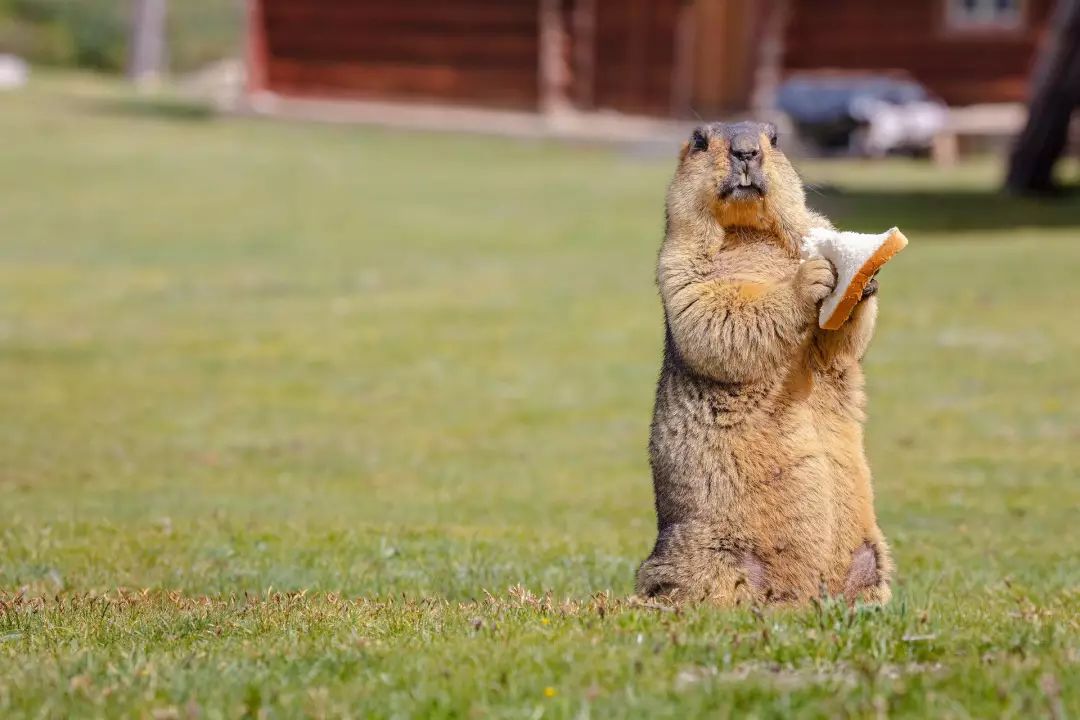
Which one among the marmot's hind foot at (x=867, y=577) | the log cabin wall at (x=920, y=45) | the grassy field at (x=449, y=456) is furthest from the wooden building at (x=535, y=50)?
the marmot's hind foot at (x=867, y=577)

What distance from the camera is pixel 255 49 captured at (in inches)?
1833

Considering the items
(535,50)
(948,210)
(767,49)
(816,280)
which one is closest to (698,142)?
(816,280)

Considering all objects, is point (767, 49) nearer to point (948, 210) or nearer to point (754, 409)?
point (948, 210)

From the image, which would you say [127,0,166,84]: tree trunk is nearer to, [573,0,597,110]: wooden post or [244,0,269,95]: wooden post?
[244,0,269,95]: wooden post

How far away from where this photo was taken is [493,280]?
23469mm

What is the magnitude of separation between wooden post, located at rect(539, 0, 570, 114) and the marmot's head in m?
37.2

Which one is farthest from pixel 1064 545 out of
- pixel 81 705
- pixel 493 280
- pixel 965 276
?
pixel 493 280

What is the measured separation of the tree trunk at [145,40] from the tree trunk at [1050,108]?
43.0 m

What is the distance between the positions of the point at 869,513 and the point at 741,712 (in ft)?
5.93

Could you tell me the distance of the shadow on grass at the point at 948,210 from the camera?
25703 mm

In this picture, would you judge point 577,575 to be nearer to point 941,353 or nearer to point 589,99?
point 941,353

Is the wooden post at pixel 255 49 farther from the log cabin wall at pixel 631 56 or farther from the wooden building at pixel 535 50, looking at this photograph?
the log cabin wall at pixel 631 56

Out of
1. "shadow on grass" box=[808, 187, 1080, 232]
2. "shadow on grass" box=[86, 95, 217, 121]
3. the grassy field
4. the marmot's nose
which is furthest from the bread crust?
"shadow on grass" box=[86, 95, 217, 121]

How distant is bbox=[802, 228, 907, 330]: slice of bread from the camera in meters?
Result: 5.80
